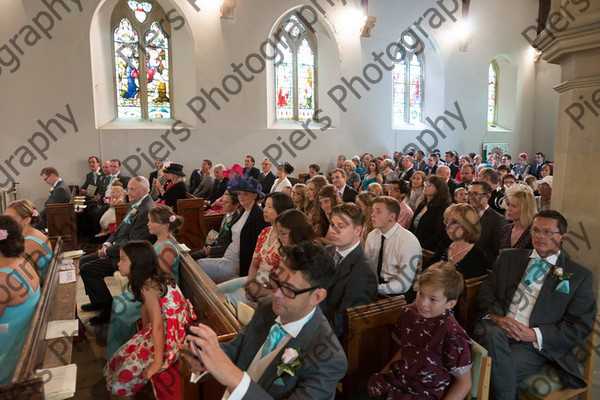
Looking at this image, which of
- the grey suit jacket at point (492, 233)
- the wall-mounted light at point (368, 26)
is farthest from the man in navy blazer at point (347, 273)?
the wall-mounted light at point (368, 26)

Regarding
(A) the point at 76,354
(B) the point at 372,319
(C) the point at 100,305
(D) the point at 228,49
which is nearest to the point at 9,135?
(D) the point at 228,49

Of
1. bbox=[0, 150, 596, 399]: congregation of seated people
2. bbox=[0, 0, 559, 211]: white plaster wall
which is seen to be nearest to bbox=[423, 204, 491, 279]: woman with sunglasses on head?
bbox=[0, 150, 596, 399]: congregation of seated people

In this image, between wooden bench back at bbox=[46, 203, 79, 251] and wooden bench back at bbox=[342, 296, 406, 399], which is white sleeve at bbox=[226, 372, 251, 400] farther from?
wooden bench back at bbox=[46, 203, 79, 251]

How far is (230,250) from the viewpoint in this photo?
4.46 meters

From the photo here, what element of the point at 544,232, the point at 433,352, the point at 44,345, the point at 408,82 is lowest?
the point at 44,345

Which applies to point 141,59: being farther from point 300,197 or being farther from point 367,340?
point 367,340

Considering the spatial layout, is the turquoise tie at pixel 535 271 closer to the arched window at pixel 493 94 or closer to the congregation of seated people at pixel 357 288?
the congregation of seated people at pixel 357 288

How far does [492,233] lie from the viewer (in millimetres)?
4078

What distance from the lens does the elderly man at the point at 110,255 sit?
459 centimetres

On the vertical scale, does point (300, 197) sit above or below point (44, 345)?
above

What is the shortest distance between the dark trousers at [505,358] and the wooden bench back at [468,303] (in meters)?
0.21

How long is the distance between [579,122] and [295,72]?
32.8ft

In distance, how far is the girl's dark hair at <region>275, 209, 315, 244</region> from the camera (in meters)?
3.18

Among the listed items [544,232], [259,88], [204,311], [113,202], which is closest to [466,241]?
[544,232]
